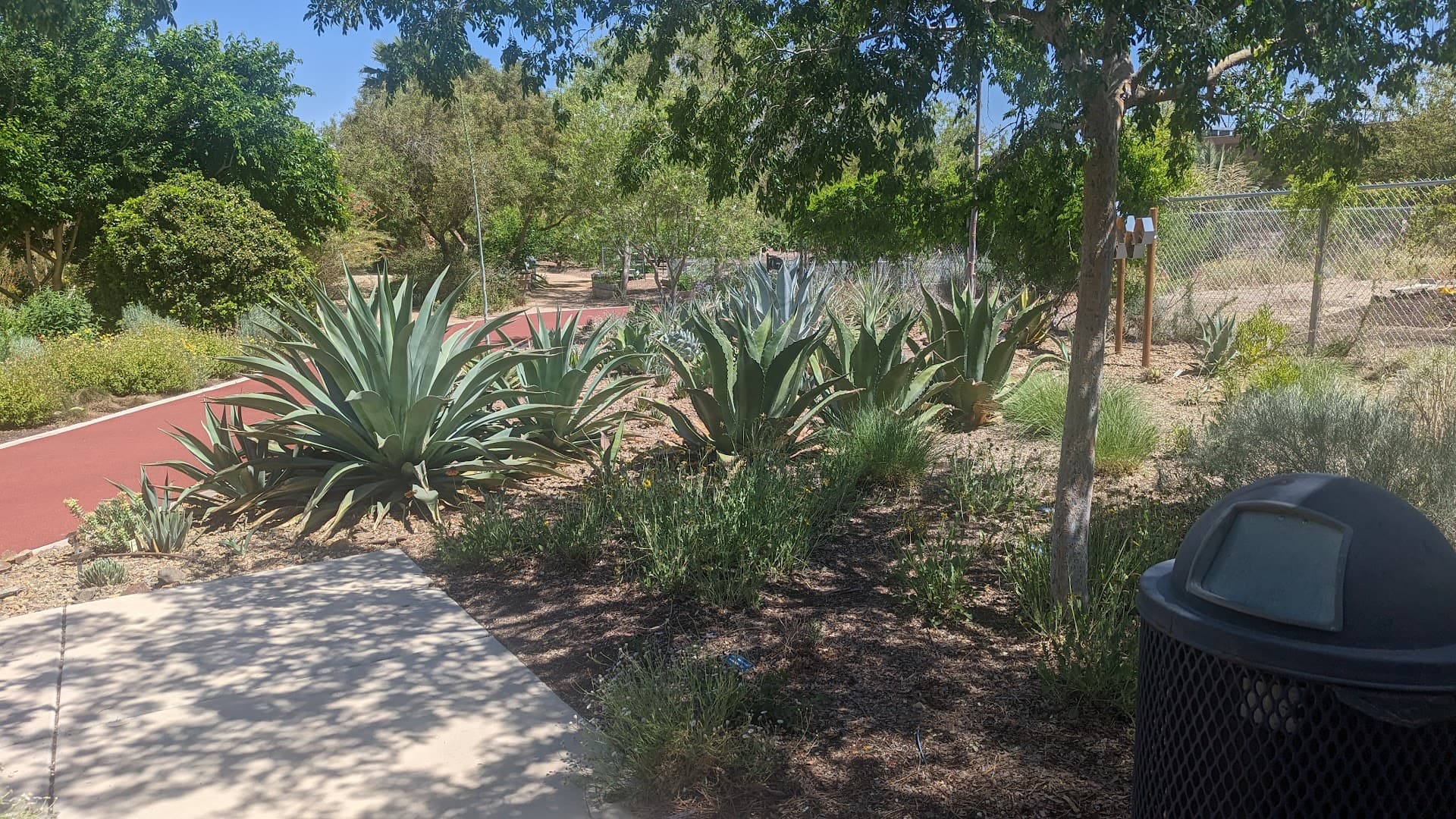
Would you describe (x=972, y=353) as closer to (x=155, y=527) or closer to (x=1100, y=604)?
(x=1100, y=604)

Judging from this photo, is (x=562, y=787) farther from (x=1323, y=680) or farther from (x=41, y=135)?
(x=41, y=135)

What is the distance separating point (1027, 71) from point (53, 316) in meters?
18.1

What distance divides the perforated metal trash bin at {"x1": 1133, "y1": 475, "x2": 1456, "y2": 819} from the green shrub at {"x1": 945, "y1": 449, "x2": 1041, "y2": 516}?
12.5ft

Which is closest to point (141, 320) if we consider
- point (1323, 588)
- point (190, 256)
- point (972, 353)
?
point (190, 256)

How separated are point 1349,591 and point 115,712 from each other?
4405 mm

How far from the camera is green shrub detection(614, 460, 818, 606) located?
512 cm

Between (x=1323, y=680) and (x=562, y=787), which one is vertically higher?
(x=1323, y=680)

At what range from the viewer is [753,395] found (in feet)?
Answer: 23.9

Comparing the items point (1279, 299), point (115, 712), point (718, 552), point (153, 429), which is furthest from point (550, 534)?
point (1279, 299)

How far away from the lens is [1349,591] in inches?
79.7

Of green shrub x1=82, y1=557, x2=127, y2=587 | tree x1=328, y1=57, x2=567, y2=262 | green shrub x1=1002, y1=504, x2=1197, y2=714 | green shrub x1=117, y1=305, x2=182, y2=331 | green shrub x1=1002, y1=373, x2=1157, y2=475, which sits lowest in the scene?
green shrub x1=82, y1=557, x2=127, y2=587

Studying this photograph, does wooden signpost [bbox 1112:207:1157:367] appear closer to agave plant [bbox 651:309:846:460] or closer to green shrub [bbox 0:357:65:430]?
agave plant [bbox 651:309:846:460]

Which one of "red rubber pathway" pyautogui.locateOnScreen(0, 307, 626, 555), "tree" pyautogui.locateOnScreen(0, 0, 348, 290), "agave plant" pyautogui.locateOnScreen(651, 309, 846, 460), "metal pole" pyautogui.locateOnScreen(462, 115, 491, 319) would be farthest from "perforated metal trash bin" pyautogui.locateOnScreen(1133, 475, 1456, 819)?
"tree" pyautogui.locateOnScreen(0, 0, 348, 290)

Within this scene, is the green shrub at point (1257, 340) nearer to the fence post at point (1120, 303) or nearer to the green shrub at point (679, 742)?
the fence post at point (1120, 303)
